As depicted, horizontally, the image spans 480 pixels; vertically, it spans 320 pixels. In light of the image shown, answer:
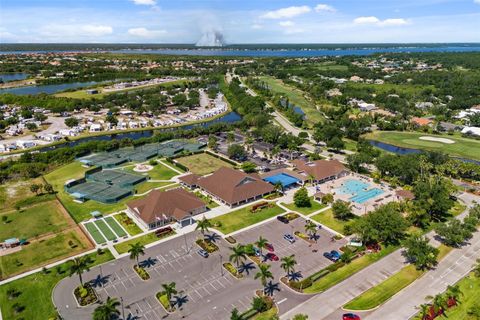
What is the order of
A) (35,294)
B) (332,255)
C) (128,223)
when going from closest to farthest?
(35,294), (332,255), (128,223)

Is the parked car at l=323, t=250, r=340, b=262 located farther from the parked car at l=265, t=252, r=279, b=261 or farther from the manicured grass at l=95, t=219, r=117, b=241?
the manicured grass at l=95, t=219, r=117, b=241

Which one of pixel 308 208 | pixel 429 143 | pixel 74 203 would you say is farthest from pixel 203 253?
pixel 429 143

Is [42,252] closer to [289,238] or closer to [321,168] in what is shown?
[289,238]

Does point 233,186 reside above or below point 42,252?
above

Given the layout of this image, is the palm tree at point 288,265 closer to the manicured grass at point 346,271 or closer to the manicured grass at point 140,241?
the manicured grass at point 346,271

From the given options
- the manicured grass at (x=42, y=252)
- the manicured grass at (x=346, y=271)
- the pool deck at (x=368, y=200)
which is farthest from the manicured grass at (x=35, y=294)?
the pool deck at (x=368, y=200)
